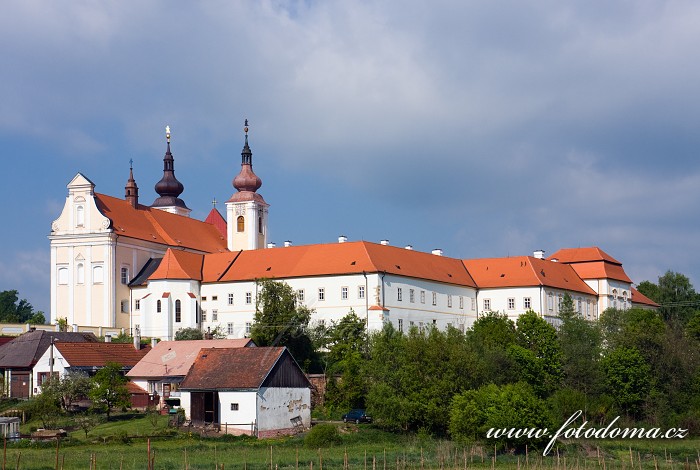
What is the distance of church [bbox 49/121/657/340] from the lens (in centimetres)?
8512

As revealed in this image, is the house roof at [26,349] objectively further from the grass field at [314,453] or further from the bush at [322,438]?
the bush at [322,438]

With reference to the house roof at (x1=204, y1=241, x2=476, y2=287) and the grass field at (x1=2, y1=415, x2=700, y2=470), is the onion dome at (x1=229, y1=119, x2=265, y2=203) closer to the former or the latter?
the house roof at (x1=204, y1=241, x2=476, y2=287)

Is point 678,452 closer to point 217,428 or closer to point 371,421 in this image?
point 371,421

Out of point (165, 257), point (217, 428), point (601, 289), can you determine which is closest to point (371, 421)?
point (217, 428)

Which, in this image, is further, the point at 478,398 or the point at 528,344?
the point at 528,344

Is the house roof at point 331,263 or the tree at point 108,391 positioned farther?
the house roof at point 331,263

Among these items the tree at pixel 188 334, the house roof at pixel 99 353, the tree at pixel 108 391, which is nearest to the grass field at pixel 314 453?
the tree at pixel 108 391

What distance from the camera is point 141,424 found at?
189 feet

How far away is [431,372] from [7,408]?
76.0ft

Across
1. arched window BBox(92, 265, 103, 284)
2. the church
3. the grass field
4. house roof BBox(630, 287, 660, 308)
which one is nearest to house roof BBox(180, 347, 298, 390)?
the grass field

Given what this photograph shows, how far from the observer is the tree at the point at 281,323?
247ft

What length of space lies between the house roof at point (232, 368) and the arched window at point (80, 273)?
34.0 m

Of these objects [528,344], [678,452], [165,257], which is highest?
[165,257]

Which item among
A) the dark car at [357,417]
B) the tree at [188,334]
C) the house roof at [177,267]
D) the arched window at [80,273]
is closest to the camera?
the dark car at [357,417]
